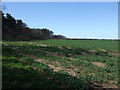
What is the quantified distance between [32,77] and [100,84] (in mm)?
3891

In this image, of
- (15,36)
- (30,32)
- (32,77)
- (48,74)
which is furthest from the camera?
(30,32)

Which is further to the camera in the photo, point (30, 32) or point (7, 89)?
point (30, 32)

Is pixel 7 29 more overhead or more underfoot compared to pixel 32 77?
more overhead

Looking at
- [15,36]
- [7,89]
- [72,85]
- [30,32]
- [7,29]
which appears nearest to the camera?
[7,89]

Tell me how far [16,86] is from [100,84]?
16.2 ft

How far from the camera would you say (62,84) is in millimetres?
11500

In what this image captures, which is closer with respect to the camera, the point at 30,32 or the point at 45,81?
the point at 45,81

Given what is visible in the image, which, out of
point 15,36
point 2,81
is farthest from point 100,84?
point 15,36

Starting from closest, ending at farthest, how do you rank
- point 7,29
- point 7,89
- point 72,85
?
point 7,89
point 72,85
point 7,29

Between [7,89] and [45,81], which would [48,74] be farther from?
[7,89]

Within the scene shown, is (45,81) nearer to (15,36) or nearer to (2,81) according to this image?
(2,81)

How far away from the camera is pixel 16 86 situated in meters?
10.3

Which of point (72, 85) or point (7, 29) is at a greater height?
point (7, 29)

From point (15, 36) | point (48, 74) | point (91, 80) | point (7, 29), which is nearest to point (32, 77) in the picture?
point (48, 74)
